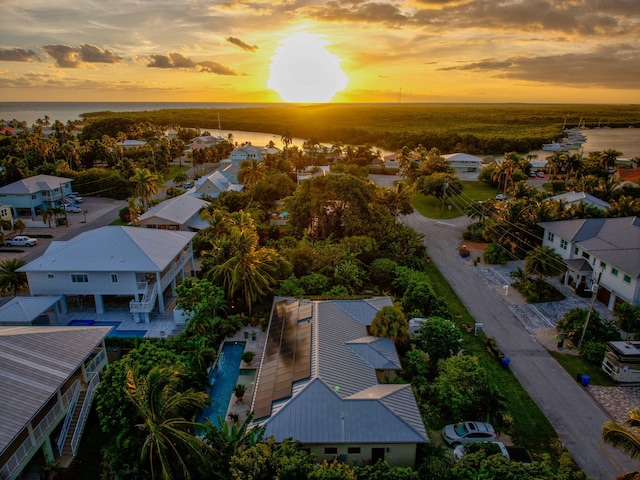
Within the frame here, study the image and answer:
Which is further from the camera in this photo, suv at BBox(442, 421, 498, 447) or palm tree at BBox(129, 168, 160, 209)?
palm tree at BBox(129, 168, 160, 209)

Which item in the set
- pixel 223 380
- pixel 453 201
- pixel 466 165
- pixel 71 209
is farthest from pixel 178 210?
pixel 466 165

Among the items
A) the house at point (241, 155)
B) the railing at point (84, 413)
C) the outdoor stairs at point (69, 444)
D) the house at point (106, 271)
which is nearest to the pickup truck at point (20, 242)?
the house at point (106, 271)

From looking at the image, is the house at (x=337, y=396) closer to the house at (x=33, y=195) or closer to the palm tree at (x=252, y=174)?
the palm tree at (x=252, y=174)

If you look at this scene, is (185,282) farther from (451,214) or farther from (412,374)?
(451,214)

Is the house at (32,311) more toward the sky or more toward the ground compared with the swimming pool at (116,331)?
more toward the sky

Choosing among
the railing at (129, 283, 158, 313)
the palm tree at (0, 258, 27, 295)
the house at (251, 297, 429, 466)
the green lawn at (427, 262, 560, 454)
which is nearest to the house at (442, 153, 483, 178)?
the green lawn at (427, 262, 560, 454)

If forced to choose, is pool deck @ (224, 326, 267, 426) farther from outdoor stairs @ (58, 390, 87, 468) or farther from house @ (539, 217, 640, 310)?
house @ (539, 217, 640, 310)

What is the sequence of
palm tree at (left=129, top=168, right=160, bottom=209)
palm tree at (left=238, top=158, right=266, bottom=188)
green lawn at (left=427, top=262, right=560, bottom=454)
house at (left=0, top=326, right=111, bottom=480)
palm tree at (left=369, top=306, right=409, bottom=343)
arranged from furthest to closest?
palm tree at (left=238, top=158, right=266, bottom=188), palm tree at (left=129, top=168, right=160, bottom=209), palm tree at (left=369, top=306, right=409, bottom=343), green lawn at (left=427, top=262, right=560, bottom=454), house at (left=0, top=326, right=111, bottom=480)
